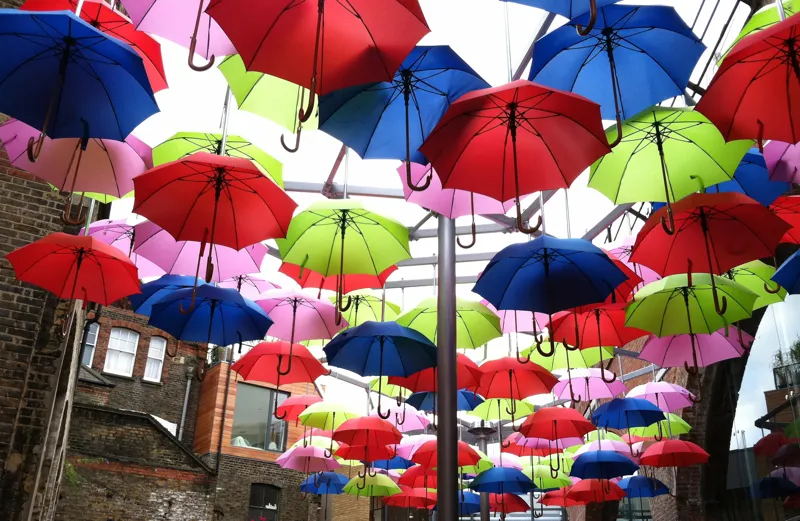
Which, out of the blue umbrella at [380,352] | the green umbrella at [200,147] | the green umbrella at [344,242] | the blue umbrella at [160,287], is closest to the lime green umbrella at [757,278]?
the blue umbrella at [380,352]

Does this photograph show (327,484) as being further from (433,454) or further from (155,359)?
(155,359)

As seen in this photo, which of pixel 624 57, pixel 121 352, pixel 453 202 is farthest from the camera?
pixel 121 352

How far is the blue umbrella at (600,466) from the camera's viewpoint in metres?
10.1

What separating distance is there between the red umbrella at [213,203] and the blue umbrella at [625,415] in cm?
583

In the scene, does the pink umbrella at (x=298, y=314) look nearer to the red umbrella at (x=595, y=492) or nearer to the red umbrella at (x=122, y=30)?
the red umbrella at (x=122, y=30)

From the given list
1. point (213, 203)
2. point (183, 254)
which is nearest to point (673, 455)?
point (183, 254)

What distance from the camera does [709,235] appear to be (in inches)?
205

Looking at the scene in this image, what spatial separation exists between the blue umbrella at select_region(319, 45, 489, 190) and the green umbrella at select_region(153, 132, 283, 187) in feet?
3.64

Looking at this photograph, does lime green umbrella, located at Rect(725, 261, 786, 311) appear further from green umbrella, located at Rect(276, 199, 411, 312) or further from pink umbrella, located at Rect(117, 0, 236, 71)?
pink umbrella, located at Rect(117, 0, 236, 71)

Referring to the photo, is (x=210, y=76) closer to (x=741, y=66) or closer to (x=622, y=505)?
(x=741, y=66)

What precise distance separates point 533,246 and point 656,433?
7.15 m

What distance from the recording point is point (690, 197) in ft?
16.3

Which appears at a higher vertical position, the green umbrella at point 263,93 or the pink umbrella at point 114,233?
the green umbrella at point 263,93

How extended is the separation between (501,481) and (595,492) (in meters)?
2.26
